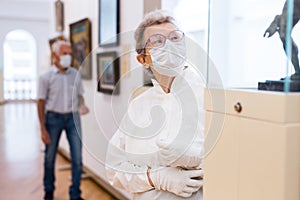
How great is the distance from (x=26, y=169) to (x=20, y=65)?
27.1 feet

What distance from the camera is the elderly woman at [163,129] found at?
3.42 ft

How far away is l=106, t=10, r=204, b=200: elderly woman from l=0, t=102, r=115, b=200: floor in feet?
7.64

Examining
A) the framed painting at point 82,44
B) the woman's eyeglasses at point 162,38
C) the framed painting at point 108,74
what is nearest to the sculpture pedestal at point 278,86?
the woman's eyeglasses at point 162,38

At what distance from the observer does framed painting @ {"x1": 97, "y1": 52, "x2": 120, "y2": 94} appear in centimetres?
304

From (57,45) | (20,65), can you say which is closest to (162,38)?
(57,45)

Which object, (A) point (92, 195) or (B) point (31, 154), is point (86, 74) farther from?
(B) point (31, 154)

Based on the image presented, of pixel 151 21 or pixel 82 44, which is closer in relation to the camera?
pixel 151 21

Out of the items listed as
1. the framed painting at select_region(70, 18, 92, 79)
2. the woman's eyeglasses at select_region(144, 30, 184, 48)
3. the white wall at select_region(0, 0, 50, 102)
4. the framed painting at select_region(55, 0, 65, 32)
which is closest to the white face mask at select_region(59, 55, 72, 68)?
the framed painting at select_region(70, 18, 92, 79)

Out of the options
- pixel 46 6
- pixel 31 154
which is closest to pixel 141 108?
pixel 31 154

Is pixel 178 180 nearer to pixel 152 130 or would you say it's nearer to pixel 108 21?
pixel 152 130

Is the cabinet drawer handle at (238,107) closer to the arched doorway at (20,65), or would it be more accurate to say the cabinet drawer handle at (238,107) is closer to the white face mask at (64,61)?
the white face mask at (64,61)

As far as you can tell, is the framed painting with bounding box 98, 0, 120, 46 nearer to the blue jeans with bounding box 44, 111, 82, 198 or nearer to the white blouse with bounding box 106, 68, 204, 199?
the blue jeans with bounding box 44, 111, 82, 198

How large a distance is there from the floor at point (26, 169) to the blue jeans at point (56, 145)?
0.22 m

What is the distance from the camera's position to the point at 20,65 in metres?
11.9
